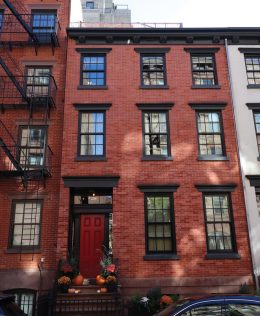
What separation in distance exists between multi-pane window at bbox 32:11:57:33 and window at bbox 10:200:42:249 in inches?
321

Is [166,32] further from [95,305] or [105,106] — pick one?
[95,305]

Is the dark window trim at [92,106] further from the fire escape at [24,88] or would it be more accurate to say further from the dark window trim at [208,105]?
the dark window trim at [208,105]

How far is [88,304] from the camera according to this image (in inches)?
401

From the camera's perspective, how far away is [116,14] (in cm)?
5800

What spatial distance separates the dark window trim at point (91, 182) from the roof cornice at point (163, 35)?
638 cm

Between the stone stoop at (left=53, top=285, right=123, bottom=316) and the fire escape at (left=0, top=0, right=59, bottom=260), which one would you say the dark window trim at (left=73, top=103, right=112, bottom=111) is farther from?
the stone stoop at (left=53, top=285, right=123, bottom=316)

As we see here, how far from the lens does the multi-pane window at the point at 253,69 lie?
1456cm

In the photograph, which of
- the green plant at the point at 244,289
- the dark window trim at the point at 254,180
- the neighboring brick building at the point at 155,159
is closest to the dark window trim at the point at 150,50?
the neighboring brick building at the point at 155,159

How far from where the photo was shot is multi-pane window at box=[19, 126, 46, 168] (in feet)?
43.5

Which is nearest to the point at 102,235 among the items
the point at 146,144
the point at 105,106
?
the point at 146,144

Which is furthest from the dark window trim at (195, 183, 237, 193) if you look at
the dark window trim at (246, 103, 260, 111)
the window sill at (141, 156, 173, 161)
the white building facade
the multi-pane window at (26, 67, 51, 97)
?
the multi-pane window at (26, 67, 51, 97)

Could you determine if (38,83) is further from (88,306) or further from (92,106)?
(88,306)

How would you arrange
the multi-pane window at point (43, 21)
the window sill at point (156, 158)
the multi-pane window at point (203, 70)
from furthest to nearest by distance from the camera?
the multi-pane window at point (43, 21)
the multi-pane window at point (203, 70)
the window sill at point (156, 158)

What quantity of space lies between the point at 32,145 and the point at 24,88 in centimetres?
262
